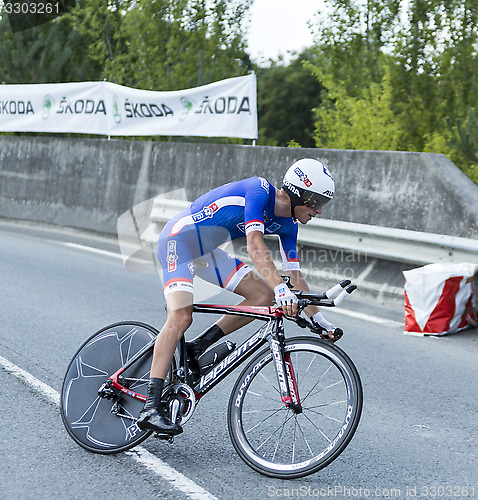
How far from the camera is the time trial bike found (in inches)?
165

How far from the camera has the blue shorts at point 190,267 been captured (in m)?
4.55

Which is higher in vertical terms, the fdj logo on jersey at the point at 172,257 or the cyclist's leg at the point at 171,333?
the fdj logo on jersey at the point at 172,257

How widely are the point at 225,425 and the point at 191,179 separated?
25.4 feet

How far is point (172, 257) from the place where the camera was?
4621 millimetres

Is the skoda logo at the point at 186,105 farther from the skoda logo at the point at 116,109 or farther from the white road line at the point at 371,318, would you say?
the white road line at the point at 371,318

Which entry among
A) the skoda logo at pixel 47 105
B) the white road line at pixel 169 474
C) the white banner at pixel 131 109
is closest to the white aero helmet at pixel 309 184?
the white road line at pixel 169 474

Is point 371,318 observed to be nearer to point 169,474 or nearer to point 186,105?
point 169,474

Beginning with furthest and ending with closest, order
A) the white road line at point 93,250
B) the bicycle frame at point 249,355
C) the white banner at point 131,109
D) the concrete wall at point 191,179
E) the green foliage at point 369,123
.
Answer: the green foliage at point 369,123
the white banner at point 131,109
the white road line at point 93,250
the concrete wall at point 191,179
the bicycle frame at point 249,355

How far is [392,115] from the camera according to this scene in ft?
45.9

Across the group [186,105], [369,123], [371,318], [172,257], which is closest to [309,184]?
[172,257]

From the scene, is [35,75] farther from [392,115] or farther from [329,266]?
[329,266]

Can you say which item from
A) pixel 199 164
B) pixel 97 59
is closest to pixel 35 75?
pixel 97 59

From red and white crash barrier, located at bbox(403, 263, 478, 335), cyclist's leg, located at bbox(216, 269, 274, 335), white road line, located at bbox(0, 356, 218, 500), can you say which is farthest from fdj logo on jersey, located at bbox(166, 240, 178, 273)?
red and white crash barrier, located at bbox(403, 263, 478, 335)

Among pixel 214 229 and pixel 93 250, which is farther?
pixel 93 250
